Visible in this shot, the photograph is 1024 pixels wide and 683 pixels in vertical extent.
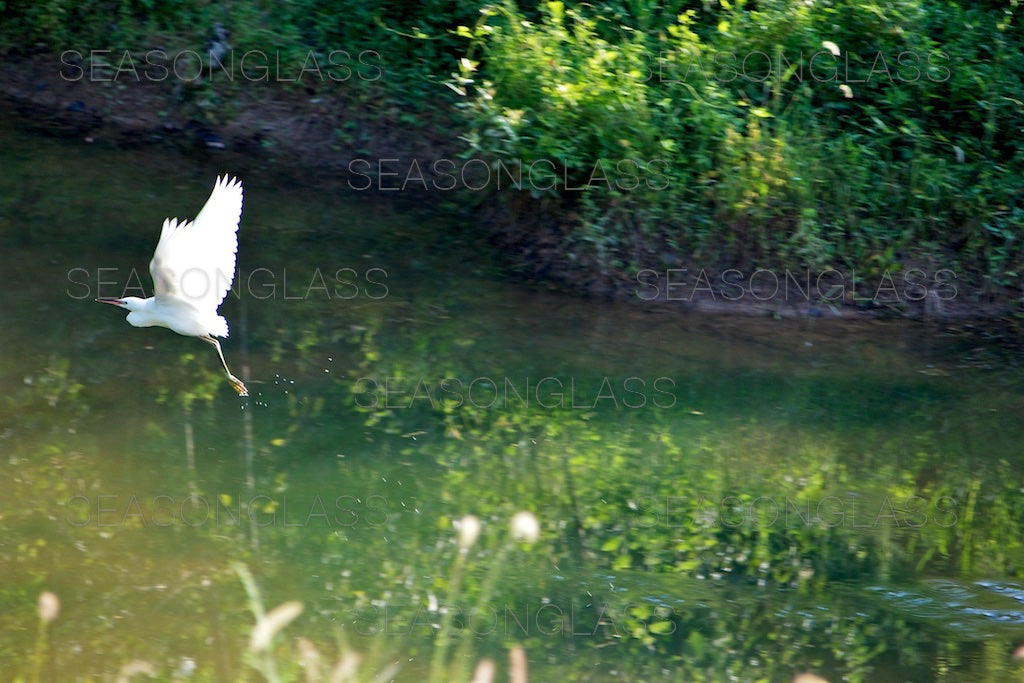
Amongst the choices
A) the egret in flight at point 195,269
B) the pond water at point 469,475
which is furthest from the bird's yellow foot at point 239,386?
the egret in flight at point 195,269

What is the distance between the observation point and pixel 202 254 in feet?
→ 15.3

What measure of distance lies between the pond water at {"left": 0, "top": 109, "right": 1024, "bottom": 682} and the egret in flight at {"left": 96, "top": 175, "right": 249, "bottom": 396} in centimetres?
55

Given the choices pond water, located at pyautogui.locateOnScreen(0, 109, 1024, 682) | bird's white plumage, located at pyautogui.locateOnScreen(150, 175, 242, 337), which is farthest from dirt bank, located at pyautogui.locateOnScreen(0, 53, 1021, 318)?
bird's white plumage, located at pyautogui.locateOnScreen(150, 175, 242, 337)

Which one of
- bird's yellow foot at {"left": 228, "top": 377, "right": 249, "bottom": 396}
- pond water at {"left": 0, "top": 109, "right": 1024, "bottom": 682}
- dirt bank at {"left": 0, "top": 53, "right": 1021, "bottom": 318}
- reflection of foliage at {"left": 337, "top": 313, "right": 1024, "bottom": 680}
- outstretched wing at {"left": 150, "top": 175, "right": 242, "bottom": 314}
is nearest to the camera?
pond water at {"left": 0, "top": 109, "right": 1024, "bottom": 682}

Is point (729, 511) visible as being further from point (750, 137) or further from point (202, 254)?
point (750, 137)

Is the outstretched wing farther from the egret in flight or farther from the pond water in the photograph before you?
the pond water

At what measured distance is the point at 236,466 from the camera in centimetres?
497

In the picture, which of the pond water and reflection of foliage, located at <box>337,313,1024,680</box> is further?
reflection of foliage, located at <box>337,313,1024,680</box>

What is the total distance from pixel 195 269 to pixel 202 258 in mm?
94

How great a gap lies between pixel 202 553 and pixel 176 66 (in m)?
5.75

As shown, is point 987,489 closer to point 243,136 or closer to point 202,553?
point 202,553

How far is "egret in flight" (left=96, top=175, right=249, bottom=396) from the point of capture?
14.9 ft

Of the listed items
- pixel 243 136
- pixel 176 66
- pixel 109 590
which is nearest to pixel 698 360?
pixel 109 590

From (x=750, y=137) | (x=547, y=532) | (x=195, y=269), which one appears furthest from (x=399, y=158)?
(x=547, y=532)
